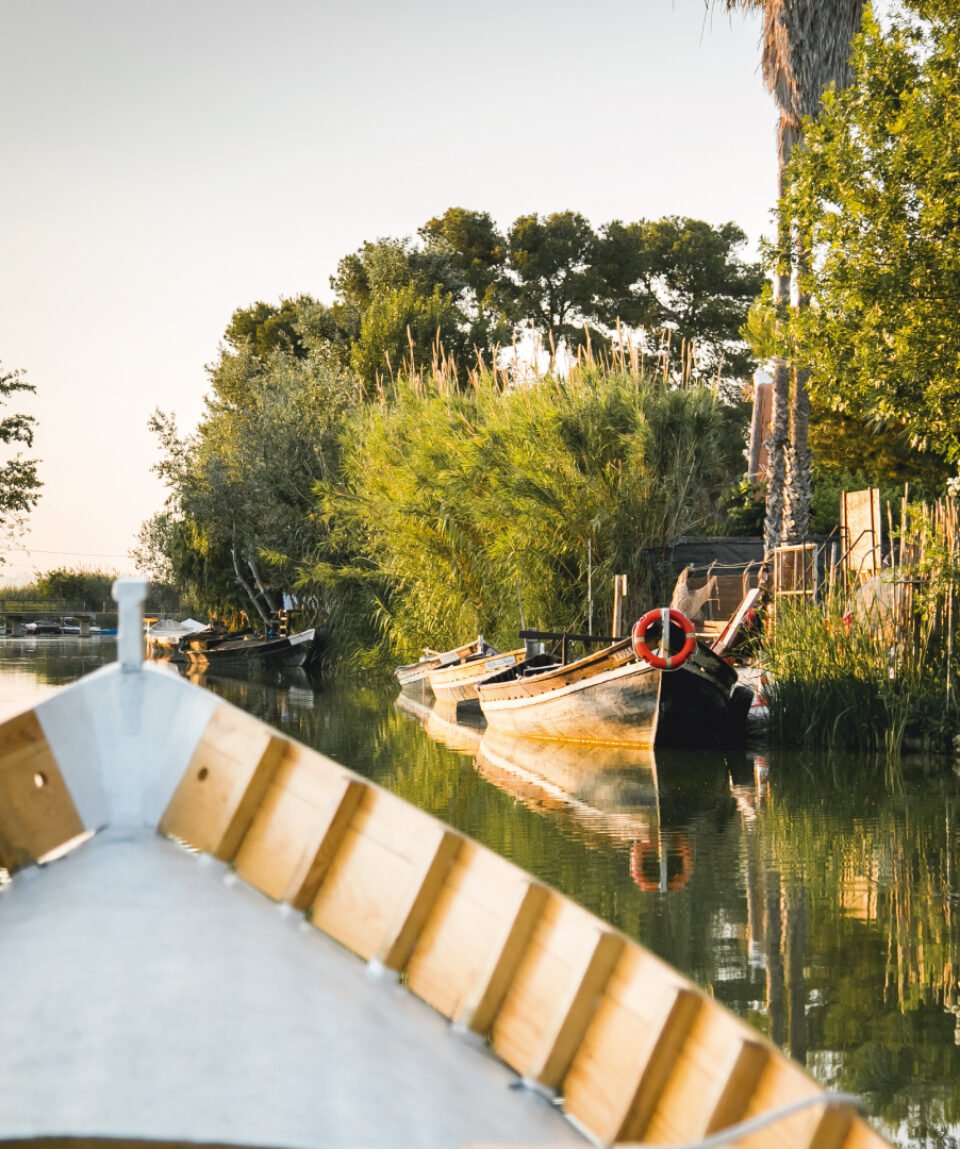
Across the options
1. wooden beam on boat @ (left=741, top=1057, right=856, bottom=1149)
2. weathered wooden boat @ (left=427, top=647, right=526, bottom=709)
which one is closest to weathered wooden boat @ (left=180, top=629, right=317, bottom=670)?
weathered wooden boat @ (left=427, top=647, right=526, bottom=709)

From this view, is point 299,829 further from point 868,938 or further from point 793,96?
point 793,96

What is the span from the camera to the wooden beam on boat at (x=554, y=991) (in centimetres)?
300

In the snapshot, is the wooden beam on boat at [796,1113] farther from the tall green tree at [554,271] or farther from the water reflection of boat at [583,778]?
the tall green tree at [554,271]

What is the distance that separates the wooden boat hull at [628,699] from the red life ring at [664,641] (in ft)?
0.40

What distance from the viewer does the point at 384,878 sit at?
3496mm

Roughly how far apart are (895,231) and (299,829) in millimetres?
11052

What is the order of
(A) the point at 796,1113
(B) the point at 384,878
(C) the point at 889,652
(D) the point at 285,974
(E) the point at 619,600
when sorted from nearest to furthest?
(A) the point at 796,1113 < (D) the point at 285,974 < (B) the point at 384,878 < (C) the point at 889,652 < (E) the point at 619,600

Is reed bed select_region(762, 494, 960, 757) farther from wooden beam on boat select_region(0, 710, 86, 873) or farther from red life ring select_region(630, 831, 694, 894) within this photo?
wooden beam on boat select_region(0, 710, 86, 873)

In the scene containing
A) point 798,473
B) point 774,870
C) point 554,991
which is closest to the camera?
point 554,991

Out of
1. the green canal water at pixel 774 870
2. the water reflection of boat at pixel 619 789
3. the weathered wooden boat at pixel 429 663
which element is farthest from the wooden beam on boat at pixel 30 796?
the weathered wooden boat at pixel 429 663

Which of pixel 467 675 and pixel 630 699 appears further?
pixel 467 675

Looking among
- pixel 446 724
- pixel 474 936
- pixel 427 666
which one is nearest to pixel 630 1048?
pixel 474 936

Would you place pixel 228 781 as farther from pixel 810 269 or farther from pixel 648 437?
pixel 648 437

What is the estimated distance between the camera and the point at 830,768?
13.9m
